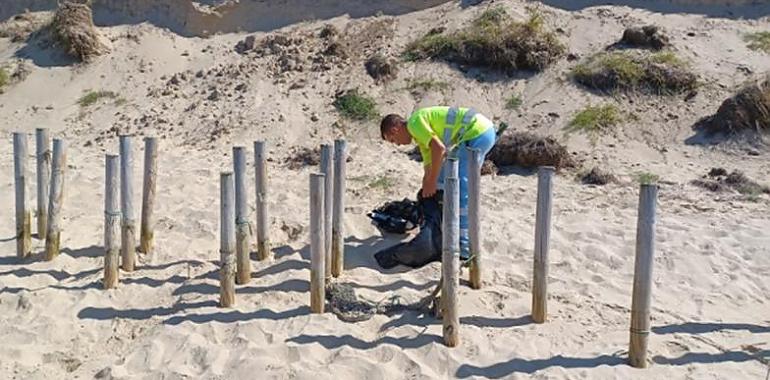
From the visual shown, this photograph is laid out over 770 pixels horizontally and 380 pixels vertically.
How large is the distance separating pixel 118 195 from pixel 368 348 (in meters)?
2.20

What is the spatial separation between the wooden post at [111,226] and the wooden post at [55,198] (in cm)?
57

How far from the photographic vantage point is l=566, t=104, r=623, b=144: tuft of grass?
Result: 10.6 meters

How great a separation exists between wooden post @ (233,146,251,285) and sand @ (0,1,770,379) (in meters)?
0.14

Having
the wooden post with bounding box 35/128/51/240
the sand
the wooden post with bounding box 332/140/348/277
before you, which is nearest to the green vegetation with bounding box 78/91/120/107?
the sand

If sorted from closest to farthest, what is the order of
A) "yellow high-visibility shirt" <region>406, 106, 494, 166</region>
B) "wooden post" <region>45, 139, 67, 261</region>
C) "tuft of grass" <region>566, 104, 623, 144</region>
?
"yellow high-visibility shirt" <region>406, 106, 494, 166</region> < "wooden post" <region>45, 139, 67, 261</region> < "tuft of grass" <region>566, 104, 623, 144</region>

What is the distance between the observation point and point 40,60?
13.6 m

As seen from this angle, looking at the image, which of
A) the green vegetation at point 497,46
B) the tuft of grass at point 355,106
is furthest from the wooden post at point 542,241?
the green vegetation at point 497,46

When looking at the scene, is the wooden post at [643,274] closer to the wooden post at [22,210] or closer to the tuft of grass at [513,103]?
the wooden post at [22,210]

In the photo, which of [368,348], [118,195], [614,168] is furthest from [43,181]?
[614,168]

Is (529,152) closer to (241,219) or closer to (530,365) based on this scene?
(241,219)

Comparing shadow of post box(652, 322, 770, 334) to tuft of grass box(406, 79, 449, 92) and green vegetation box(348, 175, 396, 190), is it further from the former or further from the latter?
tuft of grass box(406, 79, 449, 92)

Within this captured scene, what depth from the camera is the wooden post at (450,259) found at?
5145 millimetres

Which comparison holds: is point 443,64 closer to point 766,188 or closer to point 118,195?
point 766,188

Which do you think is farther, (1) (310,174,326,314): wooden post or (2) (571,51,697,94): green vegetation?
(2) (571,51,697,94): green vegetation
